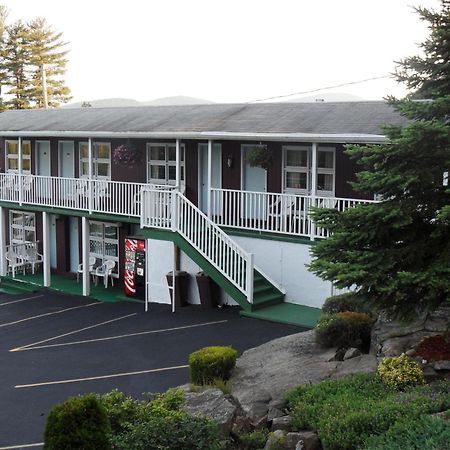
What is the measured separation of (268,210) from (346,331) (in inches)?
243

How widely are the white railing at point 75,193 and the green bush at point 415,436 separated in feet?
42.5

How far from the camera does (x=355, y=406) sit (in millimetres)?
8594

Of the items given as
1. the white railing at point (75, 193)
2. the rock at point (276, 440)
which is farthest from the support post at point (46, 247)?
the rock at point (276, 440)

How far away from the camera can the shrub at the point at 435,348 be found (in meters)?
9.96

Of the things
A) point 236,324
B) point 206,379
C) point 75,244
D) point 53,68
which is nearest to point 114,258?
point 75,244

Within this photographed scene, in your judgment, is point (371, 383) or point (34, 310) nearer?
point (371, 383)

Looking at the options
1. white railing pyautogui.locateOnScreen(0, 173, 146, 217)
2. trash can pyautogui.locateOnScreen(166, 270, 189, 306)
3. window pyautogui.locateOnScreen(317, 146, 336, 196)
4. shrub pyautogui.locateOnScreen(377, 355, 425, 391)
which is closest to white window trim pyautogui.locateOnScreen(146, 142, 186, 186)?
white railing pyautogui.locateOnScreen(0, 173, 146, 217)

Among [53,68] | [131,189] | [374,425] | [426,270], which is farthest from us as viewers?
[53,68]

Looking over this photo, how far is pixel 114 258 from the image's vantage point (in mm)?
23688

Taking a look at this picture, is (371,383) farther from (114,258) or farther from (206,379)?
(114,258)

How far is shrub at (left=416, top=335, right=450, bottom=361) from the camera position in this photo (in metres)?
9.96

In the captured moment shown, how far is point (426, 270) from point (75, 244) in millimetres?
18596

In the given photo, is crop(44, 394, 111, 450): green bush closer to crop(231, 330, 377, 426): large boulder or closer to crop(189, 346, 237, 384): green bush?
crop(231, 330, 377, 426): large boulder

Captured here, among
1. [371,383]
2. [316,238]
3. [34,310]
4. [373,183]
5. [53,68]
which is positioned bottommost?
[34,310]
